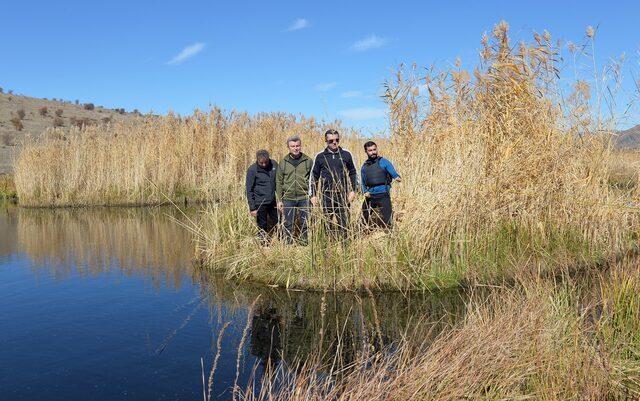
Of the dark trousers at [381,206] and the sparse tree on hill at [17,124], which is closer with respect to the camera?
the dark trousers at [381,206]

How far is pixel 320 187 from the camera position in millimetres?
6445

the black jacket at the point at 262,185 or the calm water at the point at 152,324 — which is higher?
the black jacket at the point at 262,185

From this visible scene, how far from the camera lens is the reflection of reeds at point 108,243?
846 centimetres

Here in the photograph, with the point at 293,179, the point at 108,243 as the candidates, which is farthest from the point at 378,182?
the point at 108,243

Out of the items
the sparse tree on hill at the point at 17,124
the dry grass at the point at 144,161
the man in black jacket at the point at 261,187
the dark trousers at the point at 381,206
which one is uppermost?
the sparse tree on hill at the point at 17,124

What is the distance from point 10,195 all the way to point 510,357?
886 inches

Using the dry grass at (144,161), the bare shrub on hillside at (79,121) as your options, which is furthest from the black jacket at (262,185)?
the bare shrub on hillside at (79,121)

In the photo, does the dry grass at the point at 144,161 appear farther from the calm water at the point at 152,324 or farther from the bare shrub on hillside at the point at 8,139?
the bare shrub on hillside at the point at 8,139

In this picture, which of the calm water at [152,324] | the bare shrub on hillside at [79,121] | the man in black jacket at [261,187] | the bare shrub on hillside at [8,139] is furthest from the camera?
the bare shrub on hillside at [79,121]

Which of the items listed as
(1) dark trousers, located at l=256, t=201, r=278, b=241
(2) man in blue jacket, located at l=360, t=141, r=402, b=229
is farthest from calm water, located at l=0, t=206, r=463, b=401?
(2) man in blue jacket, located at l=360, t=141, r=402, b=229

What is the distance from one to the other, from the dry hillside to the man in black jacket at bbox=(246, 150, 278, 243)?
24.3 m

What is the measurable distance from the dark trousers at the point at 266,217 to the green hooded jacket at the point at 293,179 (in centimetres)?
47

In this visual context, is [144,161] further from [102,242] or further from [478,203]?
[478,203]

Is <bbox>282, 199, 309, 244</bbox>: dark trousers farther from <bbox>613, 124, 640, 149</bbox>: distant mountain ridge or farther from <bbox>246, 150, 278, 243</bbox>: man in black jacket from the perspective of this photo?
<bbox>613, 124, 640, 149</bbox>: distant mountain ridge
